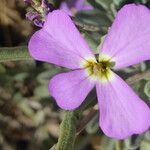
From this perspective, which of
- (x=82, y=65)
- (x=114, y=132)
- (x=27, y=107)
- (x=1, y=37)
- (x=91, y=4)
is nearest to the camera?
(x=114, y=132)

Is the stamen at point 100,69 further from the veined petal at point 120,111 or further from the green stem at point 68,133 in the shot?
the green stem at point 68,133

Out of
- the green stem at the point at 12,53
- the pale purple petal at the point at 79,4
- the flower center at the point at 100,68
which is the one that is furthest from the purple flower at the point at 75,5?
the flower center at the point at 100,68

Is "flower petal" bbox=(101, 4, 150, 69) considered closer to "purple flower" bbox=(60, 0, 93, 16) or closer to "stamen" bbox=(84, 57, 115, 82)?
"stamen" bbox=(84, 57, 115, 82)

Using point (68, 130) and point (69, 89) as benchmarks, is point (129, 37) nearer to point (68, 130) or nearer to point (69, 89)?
point (69, 89)

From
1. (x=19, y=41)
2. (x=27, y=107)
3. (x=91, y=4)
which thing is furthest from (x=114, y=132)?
(x=19, y=41)

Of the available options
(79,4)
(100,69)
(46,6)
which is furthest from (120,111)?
(79,4)

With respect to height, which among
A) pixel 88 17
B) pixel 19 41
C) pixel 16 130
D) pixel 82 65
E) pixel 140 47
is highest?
pixel 140 47

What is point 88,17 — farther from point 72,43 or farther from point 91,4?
point 72,43
